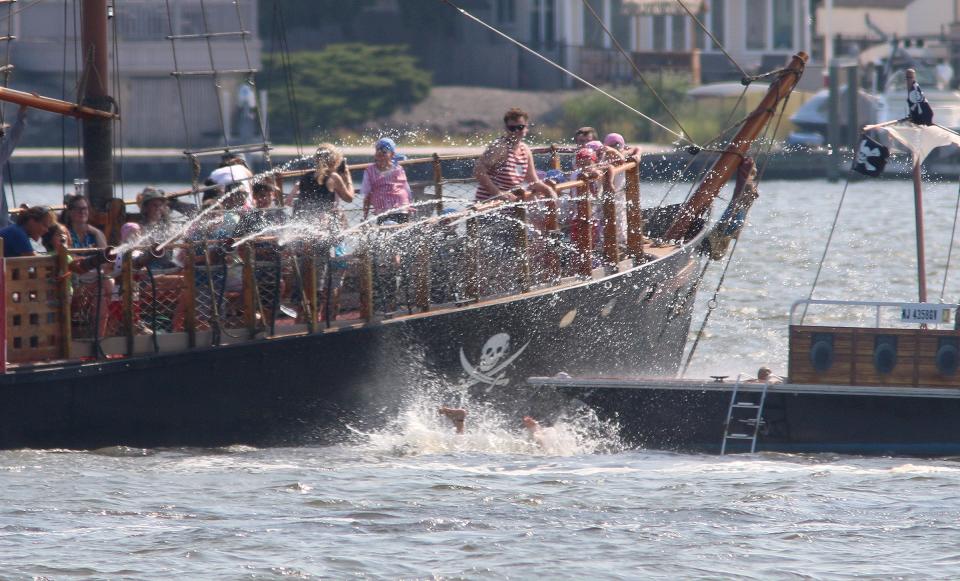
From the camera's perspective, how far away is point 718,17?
208 ft

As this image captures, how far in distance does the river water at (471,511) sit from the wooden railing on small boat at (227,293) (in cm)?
82

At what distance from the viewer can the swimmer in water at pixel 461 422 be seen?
1392 cm

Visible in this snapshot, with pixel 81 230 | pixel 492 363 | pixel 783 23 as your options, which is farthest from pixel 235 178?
pixel 783 23

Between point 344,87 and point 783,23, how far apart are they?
58.3ft

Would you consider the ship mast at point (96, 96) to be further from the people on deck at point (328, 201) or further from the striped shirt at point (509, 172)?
the striped shirt at point (509, 172)

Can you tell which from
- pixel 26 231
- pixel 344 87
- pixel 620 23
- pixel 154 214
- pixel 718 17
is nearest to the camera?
pixel 26 231

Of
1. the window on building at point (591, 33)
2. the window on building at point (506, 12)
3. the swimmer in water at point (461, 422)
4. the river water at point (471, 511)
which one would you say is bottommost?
the river water at point (471, 511)

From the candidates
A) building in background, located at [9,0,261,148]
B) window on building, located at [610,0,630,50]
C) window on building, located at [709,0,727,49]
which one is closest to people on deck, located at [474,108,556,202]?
Result: building in background, located at [9,0,261,148]

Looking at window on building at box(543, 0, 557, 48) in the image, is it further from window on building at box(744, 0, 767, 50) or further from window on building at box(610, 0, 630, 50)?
window on building at box(744, 0, 767, 50)

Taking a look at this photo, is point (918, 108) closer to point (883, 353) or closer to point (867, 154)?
point (867, 154)

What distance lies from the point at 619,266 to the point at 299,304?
3.25m

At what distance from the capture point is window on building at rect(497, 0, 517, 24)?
204 feet

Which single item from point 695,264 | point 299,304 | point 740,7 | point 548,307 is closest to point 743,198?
point 695,264

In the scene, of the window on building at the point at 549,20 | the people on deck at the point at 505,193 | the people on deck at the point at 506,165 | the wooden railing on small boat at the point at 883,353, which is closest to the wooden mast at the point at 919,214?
the wooden railing on small boat at the point at 883,353
